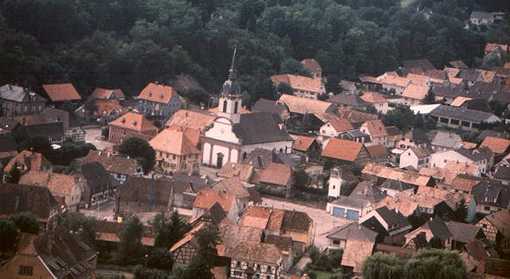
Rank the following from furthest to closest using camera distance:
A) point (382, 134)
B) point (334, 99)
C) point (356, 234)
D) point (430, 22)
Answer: point (430, 22) < point (334, 99) < point (382, 134) < point (356, 234)

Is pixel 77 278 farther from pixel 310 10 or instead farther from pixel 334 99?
pixel 310 10

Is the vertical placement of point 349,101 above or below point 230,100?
above

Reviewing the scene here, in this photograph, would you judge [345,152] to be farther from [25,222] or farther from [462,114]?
[25,222]

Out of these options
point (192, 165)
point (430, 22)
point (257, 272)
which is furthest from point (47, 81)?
point (430, 22)

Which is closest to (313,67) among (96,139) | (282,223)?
(96,139)

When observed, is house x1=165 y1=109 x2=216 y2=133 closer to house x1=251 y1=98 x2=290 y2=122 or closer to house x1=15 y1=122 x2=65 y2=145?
house x1=251 y1=98 x2=290 y2=122
